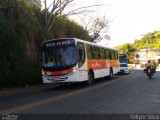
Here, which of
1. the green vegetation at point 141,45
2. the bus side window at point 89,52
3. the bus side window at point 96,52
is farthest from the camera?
the green vegetation at point 141,45

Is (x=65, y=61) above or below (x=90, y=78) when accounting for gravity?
above

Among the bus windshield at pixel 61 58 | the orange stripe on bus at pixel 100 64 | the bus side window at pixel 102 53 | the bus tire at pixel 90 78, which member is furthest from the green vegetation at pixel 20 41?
the bus side window at pixel 102 53

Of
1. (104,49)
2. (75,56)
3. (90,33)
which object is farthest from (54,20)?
(90,33)

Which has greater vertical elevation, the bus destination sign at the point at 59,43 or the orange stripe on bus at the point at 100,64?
the bus destination sign at the point at 59,43

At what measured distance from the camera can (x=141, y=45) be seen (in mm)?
143625

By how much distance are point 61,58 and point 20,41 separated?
4.20m

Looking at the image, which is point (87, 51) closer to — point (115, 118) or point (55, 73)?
point (55, 73)

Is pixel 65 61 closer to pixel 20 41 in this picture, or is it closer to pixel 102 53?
pixel 20 41

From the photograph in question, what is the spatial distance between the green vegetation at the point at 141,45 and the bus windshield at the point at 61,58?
9560 cm

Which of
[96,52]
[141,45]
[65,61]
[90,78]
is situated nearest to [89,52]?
[90,78]

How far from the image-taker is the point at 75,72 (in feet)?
70.6

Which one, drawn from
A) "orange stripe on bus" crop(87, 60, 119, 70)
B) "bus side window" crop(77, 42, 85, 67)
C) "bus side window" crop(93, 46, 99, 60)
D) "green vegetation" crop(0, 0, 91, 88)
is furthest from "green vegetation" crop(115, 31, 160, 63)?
"bus side window" crop(77, 42, 85, 67)

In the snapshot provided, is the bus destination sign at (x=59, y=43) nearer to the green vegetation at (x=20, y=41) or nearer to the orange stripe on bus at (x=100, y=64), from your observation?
the green vegetation at (x=20, y=41)

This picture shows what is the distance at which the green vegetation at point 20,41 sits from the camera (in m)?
22.3
